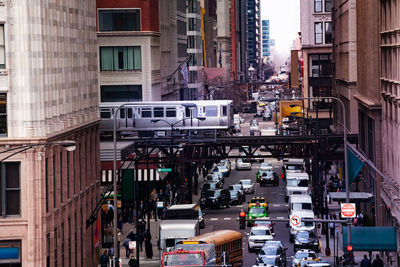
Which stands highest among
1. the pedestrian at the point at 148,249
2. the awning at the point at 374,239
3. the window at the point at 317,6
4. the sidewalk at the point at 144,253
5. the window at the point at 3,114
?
the window at the point at 317,6

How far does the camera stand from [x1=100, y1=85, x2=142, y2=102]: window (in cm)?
11500

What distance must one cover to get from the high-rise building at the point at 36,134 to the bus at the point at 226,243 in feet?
23.3

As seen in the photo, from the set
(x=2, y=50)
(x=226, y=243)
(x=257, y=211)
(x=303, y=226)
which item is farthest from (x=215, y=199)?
(x=2, y=50)

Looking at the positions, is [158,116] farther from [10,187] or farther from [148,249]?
[10,187]

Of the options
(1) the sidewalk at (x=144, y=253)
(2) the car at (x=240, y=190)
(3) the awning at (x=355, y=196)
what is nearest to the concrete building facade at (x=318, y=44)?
(2) the car at (x=240, y=190)

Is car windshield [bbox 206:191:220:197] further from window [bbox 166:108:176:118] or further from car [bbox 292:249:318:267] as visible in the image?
car [bbox 292:249:318:267]

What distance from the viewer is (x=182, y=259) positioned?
49.8m

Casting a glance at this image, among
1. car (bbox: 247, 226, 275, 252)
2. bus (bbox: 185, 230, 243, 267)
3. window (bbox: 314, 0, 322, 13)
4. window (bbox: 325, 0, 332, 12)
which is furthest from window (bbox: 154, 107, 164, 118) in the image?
window (bbox: 325, 0, 332, 12)

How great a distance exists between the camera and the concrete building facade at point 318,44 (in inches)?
5881

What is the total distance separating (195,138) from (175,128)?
32.2 feet

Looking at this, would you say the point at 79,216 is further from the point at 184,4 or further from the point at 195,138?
the point at 184,4

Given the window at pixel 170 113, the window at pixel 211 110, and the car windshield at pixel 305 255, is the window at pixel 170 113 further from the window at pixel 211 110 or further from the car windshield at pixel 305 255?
the car windshield at pixel 305 255

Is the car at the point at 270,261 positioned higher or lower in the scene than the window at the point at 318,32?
lower

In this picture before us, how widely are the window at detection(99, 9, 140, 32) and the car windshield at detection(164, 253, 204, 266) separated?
66158 mm
